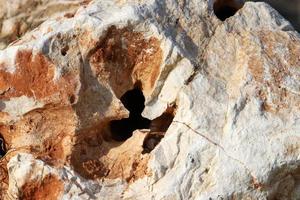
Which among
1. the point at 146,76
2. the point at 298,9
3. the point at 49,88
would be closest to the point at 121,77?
the point at 146,76

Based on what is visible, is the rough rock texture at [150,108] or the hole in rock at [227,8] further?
the hole in rock at [227,8]

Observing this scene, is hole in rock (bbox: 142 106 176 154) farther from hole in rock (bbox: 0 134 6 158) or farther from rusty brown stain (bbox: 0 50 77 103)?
hole in rock (bbox: 0 134 6 158)

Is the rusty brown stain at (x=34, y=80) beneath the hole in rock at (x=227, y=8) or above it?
A: above

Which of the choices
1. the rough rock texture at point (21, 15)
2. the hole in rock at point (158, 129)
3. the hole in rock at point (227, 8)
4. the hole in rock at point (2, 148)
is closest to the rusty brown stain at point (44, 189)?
the hole in rock at point (2, 148)

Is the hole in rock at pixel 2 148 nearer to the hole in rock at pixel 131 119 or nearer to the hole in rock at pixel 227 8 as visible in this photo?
the hole in rock at pixel 131 119

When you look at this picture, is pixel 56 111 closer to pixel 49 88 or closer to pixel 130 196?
pixel 49 88

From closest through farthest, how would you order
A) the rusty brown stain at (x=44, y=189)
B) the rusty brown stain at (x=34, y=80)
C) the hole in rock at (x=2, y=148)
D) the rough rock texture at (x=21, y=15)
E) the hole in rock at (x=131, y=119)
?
the rusty brown stain at (x=44, y=189) < the rusty brown stain at (x=34, y=80) < the hole in rock at (x=2, y=148) < the hole in rock at (x=131, y=119) < the rough rock texture at (x=21, y=15)
